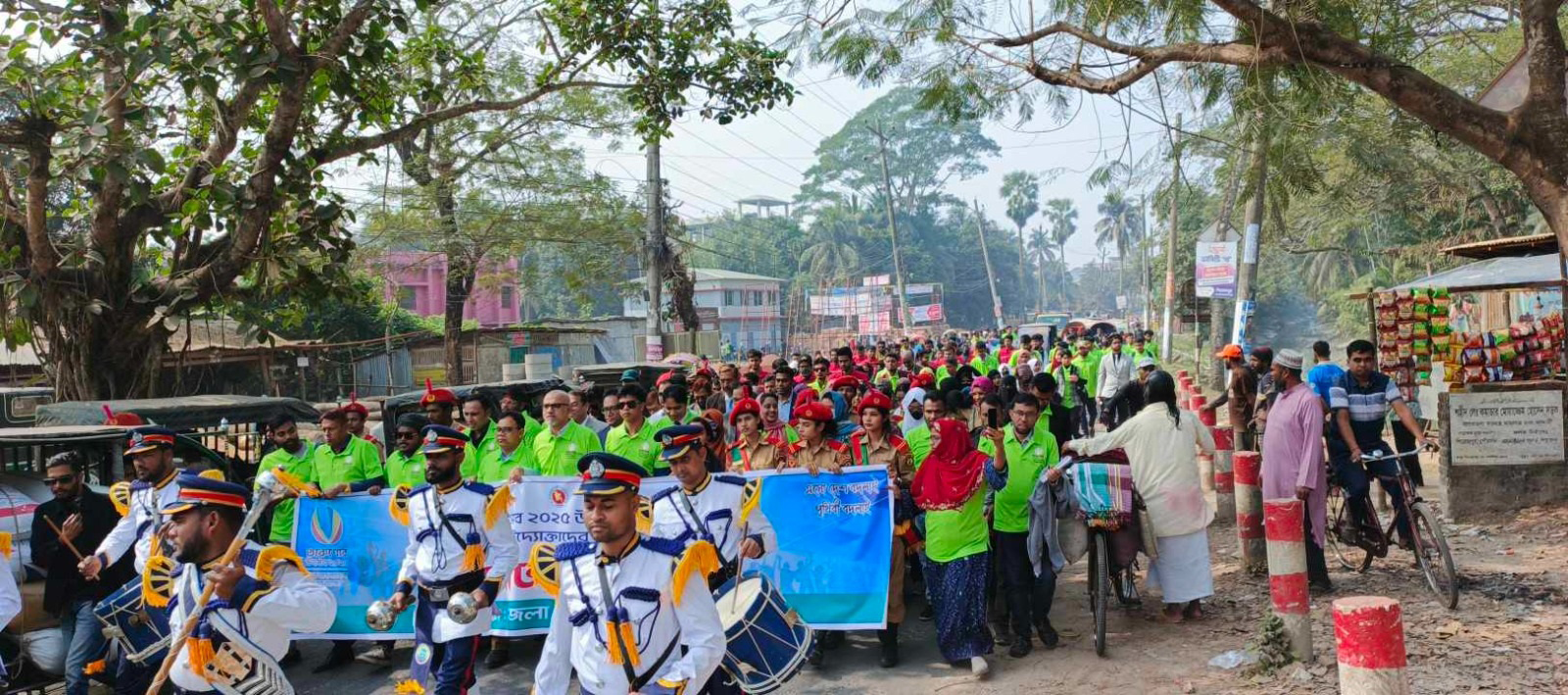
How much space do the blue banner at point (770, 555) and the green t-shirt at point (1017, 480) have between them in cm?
73

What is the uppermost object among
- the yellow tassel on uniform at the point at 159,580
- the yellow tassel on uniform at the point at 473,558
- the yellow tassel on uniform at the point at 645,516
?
the yellow tassel on uniform at the point at 645,516

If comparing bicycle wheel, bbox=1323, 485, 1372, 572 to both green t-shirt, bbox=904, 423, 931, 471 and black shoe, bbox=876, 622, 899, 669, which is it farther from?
black shoe, bbox=876, 622, 899, 669

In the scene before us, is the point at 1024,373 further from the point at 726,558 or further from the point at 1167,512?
the point at 726,558

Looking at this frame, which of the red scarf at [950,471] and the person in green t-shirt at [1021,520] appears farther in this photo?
the person in green t-shirt at [1021,520]

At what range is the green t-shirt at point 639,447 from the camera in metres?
8.53

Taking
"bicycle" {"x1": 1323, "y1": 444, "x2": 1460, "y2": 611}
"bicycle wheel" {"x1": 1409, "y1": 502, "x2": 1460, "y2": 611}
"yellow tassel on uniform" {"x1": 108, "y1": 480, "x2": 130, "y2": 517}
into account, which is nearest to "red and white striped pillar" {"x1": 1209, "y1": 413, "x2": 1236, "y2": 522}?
"bicycle" {"x1": 1323, "y1": 444, "x2": 1460, "y2": 611}

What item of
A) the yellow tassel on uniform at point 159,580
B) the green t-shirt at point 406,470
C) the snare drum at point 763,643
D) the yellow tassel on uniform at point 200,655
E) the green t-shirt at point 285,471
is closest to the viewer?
the yellow tassel on uniform at point 200,655

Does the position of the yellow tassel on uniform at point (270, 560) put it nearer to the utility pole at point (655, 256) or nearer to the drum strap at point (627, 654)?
the drum strap at point (627, 654)

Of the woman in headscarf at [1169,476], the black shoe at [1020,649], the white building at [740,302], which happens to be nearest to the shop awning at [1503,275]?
the woman in headscarf at [1169,476]

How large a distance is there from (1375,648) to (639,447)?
18.3 ft

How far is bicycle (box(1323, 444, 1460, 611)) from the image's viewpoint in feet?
22.7

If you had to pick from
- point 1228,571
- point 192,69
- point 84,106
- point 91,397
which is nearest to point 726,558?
point 1228,571

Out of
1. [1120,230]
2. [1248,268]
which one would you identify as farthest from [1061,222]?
[1248,268]

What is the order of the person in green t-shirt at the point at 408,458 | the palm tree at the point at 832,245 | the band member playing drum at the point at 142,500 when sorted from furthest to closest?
1. the palm tree at the point at 832,245
2. the person in green t-shirt at the point at 408,458
3. the band member playing drum at the point at 142,500
